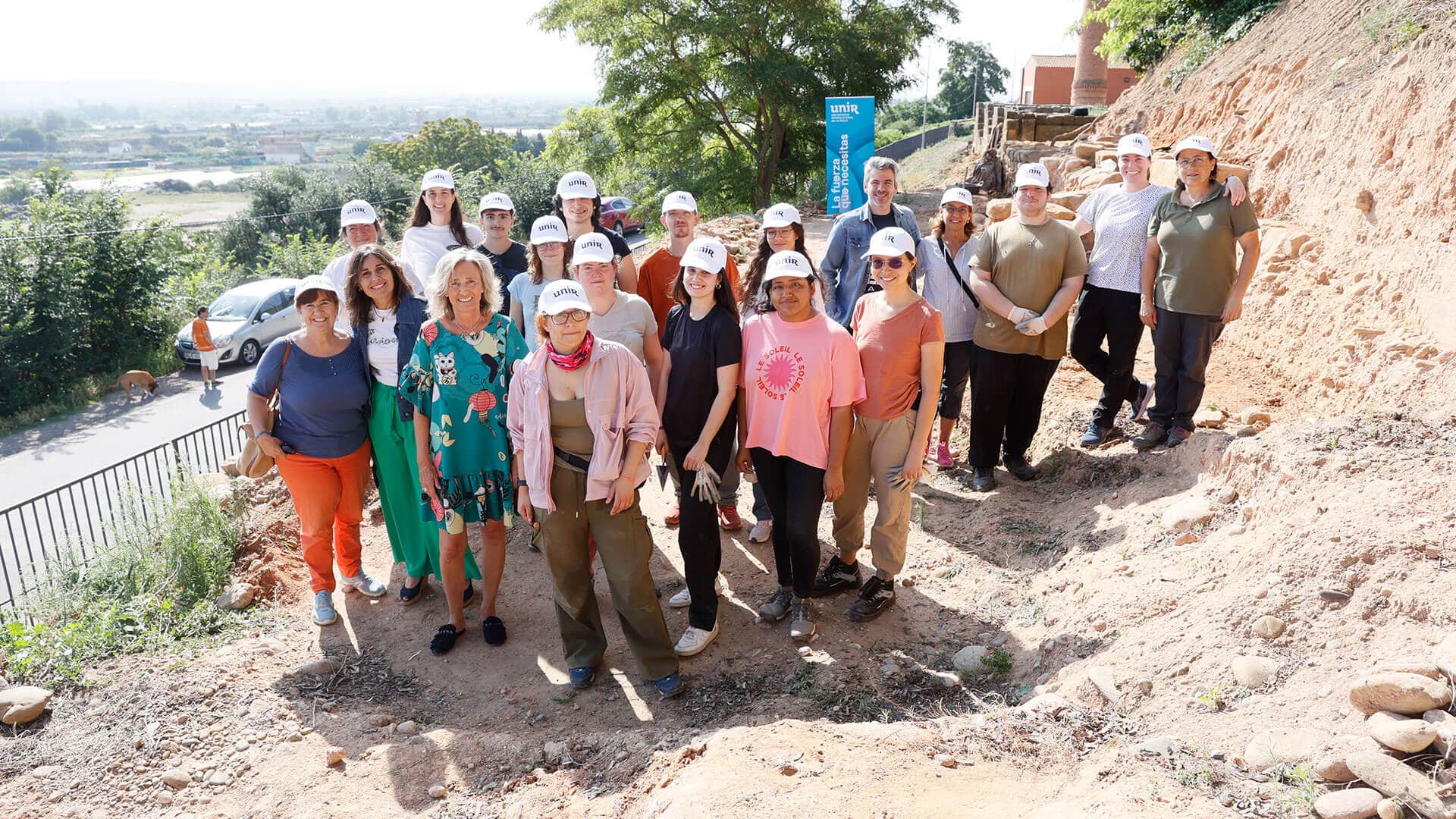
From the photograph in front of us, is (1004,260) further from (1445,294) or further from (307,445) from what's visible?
(307,445)

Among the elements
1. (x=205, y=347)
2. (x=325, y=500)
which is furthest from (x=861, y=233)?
(x=205, y=347)

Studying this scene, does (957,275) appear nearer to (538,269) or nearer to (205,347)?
(538,269)

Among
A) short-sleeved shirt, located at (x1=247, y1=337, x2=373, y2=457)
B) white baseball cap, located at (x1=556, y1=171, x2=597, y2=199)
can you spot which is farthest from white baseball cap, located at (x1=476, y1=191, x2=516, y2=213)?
short-sleeved shirt, located at (x1=247, y1=337, x2=373, y2=457)

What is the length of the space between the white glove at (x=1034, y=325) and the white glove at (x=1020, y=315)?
0.5 inches

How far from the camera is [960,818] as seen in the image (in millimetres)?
2689

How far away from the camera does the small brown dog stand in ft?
56.9

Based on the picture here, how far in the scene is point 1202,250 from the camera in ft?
16.4

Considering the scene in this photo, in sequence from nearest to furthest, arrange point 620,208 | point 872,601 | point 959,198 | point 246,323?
point 872,601 → point 959,198 → point 246,323 → point 620,208

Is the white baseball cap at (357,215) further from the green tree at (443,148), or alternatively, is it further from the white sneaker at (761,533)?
the green tree at (443,148)

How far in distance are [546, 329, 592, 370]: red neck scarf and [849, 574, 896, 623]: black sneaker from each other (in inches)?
71.4

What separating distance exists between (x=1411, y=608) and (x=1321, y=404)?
3.27m

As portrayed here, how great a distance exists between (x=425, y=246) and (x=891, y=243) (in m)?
2.95

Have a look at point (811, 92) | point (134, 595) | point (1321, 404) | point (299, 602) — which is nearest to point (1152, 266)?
point (1321, 404)

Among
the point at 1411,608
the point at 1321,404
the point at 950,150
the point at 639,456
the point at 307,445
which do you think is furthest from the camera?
the point at 950,150
